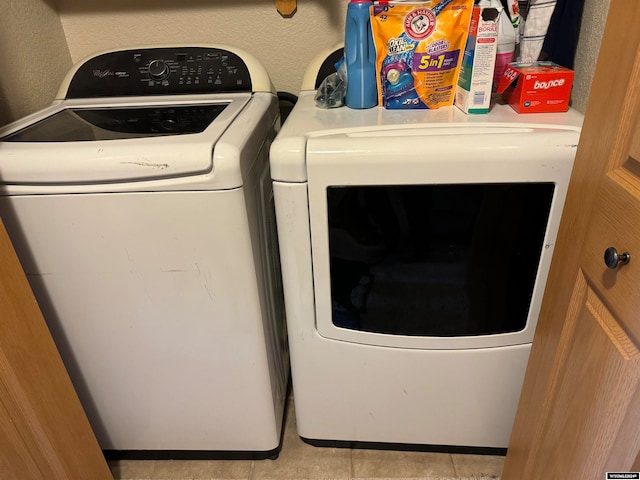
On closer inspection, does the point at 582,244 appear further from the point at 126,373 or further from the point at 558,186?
the point at 126,373

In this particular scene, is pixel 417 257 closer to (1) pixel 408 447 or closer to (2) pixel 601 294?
(2) pixel 601 294

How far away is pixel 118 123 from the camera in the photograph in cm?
111

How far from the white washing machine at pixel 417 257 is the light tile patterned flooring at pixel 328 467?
0.31 ft

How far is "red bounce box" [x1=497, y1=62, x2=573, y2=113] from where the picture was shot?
3.25 ft

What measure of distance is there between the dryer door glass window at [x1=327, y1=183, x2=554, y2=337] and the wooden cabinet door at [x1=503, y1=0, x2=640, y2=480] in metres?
0.16

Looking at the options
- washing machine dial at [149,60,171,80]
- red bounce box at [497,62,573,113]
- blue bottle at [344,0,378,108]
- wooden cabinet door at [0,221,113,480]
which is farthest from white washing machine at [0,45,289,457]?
red bounce box at [497,62,573,113]

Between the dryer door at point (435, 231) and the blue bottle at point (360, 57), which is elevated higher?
the blue bottle at point (360, 57)

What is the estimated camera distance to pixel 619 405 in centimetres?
65

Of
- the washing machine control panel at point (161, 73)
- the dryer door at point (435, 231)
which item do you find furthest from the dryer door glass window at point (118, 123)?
the dryer door at point (435, 231)

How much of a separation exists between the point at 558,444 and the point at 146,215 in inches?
33.7

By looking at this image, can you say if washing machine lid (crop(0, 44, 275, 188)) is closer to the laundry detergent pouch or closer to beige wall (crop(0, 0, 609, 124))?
beige wall (crop(0, 0, 609, 124))

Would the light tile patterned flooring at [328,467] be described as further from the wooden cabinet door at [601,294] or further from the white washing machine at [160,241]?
the wooden cabinet door at [601,294]

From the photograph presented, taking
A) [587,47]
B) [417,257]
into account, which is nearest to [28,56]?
[417,257]

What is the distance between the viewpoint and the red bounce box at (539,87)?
99 cm
